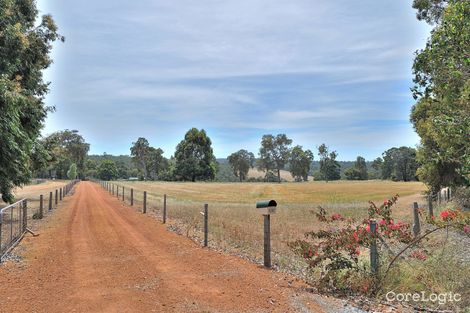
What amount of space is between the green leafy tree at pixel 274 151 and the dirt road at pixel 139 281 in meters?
142

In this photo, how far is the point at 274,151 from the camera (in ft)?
506

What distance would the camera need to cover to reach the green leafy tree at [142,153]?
508ft

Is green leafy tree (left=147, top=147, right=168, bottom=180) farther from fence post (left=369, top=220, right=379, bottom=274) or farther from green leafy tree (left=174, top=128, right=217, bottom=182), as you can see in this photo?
fence post (left=369, top=220, right=379, bottom=274)

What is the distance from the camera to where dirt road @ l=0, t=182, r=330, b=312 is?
6.20m

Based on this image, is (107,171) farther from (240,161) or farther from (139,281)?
(139,281)

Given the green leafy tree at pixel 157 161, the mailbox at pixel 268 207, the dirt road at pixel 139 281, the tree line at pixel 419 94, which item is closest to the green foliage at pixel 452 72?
the tree line at pixel 419 94

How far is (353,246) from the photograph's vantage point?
7.09 metres

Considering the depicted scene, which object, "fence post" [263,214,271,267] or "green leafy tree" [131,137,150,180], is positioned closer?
"fence post" [263,214,271,267]

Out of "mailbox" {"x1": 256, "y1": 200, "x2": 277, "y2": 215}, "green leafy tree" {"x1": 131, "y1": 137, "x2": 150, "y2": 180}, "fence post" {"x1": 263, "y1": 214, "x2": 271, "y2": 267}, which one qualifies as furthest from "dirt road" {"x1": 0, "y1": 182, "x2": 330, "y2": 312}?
"green leafy tree" {"x1": 131, "y1": 137, "x2": 150, "y2": 180}

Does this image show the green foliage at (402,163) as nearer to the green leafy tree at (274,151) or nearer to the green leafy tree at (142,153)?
the green leafy tree at (274,151)

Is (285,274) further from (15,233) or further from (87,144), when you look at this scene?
(87,144)

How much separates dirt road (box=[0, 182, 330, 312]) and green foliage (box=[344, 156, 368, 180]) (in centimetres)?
15560

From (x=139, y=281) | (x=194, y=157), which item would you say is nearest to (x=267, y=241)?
(x=139, y=281)

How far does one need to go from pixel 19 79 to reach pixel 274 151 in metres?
140
